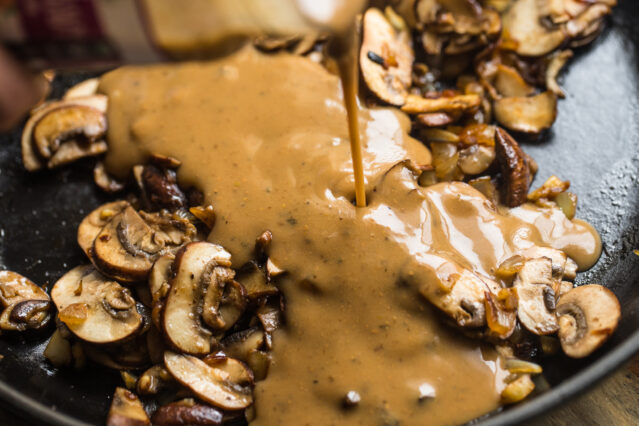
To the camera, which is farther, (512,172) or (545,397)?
(512,172)

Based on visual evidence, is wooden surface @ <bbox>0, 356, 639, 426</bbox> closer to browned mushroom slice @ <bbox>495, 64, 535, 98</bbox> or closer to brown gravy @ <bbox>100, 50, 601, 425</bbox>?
brown gravy @ <bbox>100, 50, 601, 425</bbox>

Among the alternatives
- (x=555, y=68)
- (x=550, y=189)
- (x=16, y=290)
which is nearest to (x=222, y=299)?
(x=16, y=290)

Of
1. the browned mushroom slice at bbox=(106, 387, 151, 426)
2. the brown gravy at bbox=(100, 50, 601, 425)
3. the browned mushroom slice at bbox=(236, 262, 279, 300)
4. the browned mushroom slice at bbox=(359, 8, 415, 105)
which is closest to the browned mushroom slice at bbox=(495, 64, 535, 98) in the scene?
the browned mushroom slice at bbox=(359, 8, 415, 105)

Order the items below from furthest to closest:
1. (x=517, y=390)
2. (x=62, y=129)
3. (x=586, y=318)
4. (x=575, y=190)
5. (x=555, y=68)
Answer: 1. (x=555, y=68)
2. (x=62, y=129)
3. (x=575, y=190)
4. (x=586, y=318)
5. (x=517, y=390)

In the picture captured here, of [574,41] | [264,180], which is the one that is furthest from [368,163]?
[574,41]

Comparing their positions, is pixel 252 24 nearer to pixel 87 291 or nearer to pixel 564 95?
pixel 87 291

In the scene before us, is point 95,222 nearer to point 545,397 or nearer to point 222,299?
point 222,299
